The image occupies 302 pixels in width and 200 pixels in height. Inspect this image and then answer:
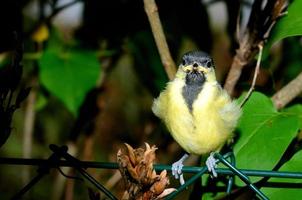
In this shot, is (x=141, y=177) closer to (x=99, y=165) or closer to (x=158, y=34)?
(x=99, y=165)

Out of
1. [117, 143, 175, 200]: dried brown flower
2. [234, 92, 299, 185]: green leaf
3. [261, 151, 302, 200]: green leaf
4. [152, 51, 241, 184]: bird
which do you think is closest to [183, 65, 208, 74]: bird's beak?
[152, 51, 241, 184]: bird

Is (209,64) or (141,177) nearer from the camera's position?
(141,177)

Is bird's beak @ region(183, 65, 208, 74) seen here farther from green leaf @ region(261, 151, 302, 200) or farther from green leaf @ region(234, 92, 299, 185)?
green leaf @ region(261, 151, 302, 200)

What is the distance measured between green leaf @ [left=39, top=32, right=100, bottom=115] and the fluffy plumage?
0.26m

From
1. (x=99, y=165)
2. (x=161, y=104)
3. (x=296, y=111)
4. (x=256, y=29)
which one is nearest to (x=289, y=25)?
(x=256, y=29)

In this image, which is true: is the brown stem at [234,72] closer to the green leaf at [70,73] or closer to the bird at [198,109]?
the bird at [198,109]

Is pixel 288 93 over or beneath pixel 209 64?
beneath

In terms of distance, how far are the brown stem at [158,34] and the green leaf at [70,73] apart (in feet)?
0.83

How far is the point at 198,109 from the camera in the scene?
1.36 m

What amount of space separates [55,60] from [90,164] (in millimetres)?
630

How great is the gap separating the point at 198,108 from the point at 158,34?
19 centimetres

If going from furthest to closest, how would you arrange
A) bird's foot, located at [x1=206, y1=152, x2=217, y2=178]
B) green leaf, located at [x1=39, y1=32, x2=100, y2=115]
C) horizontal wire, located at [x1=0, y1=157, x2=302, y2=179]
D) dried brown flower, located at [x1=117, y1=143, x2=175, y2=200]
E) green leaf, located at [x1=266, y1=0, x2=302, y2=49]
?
green leaf, located at [x1=39, y1=32, x2=100, y2=115] < green leaf, located at [x1=266, y1=0, x2=302, y2=49] < bird's foot, located at [x1=206, y1=152, x2=217, y2=178] < horizontal wire, located at [x1=0, y1=157, x2=302, y2=179] < dried brown flower, located at [x1=117, y1=143, x2=175, y2=200]

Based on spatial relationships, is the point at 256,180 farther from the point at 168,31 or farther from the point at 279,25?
the point at 168,31

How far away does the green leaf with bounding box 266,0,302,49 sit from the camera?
1.30 meters
